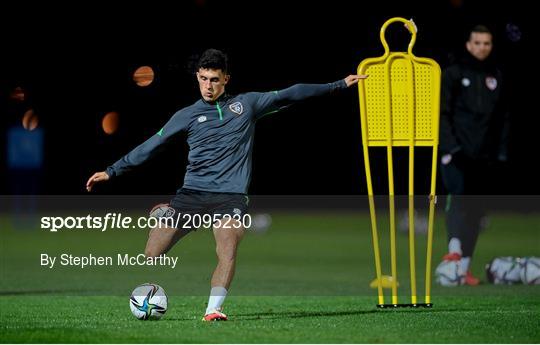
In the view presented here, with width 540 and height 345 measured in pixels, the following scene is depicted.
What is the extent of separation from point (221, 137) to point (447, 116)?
15.5 ft

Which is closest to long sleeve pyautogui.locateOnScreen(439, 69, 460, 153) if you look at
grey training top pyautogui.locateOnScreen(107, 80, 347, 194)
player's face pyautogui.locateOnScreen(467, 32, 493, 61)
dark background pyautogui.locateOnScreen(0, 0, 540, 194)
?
player's face pyautogui.locateOnScreen(467, 32, 493, 61)

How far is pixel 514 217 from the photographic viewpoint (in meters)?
26.8

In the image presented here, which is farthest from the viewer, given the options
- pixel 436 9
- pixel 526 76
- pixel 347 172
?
pixel 347 172

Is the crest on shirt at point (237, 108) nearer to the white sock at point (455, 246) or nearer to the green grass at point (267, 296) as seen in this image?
the green grass at point (267, 296)

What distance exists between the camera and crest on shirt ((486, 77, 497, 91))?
14930mm

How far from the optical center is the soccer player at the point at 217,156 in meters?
10.6

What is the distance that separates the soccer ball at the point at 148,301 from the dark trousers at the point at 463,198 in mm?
5070

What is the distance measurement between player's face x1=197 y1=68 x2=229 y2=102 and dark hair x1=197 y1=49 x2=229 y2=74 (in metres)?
0.03

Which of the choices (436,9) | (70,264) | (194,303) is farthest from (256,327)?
(436,9)

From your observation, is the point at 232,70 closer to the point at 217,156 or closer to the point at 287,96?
the point at 287,96

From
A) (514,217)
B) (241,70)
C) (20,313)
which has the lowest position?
(514,217)

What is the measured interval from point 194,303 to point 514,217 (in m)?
15.2

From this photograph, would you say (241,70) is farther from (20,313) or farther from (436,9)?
(20,313)

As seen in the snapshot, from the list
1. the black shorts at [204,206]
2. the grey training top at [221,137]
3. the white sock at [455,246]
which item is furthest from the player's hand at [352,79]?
the white sock at [455,246]
